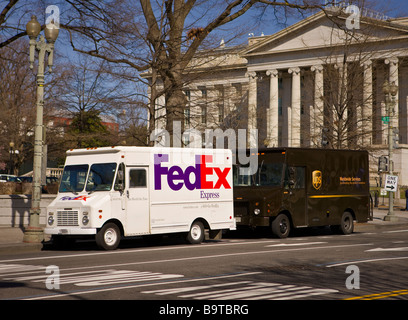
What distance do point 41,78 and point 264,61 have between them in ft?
209

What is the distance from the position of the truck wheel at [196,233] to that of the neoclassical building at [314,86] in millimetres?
5612

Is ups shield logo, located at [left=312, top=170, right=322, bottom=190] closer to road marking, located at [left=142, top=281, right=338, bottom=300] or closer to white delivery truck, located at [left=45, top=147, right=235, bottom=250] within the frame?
white delivery truck, located at [left=45, top=147, right=235, bottom=250]

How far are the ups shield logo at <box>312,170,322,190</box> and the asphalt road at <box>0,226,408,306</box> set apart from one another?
15.5 feet

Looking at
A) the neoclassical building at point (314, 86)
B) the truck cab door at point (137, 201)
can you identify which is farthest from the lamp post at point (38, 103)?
the neoclassical building at point (314, 86)

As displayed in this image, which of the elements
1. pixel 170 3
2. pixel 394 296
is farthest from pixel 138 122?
pixel 394 296

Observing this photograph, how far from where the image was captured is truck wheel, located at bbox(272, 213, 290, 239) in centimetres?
2230

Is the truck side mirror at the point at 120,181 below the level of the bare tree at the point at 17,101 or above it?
below

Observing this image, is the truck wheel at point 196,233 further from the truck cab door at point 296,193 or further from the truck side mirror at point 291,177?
the truck side mirror at point 291,177

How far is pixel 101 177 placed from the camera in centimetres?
1842

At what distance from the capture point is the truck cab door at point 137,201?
60.4ft

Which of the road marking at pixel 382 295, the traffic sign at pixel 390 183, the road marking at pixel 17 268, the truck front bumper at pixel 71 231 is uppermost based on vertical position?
the traffic sign at pixel 390 183

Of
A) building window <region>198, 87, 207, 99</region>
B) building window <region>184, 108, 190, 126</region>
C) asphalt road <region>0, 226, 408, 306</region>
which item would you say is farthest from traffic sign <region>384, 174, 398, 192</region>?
asphalt road <region>0, 226, 408, 306</region>

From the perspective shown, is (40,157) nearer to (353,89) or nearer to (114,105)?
(114,105)

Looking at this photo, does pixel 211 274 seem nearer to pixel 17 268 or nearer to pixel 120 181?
pixel 17 268
